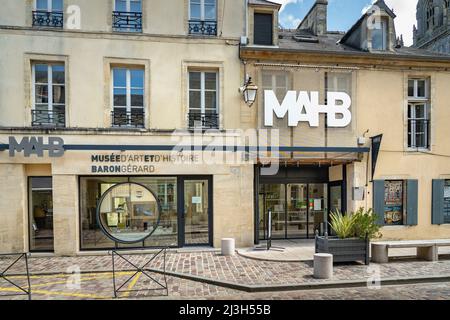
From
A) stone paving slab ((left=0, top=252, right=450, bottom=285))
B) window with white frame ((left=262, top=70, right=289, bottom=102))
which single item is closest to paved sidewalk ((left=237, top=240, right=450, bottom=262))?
stone paving slab ((left=0, top=252, right=450, bottom=285))

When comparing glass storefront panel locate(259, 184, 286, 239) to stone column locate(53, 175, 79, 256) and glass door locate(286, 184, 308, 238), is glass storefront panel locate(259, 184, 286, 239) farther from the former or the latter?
stone column locate(53, 175, 79, 256)

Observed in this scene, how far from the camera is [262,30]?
9156 millimetres

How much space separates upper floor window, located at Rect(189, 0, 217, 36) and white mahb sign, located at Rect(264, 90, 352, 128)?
103 inches

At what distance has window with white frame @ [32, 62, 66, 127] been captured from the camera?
27.2 feet

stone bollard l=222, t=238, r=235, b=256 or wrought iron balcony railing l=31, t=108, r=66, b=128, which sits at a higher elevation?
wrought iron balcony railing l=31, t=108, r=66, b=128

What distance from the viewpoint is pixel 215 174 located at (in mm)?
8734

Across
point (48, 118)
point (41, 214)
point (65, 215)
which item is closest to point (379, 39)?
point (48, 118)

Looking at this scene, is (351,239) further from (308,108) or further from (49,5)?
(49,5)

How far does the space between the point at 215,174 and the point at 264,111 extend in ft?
8.18

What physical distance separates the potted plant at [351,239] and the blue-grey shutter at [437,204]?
4118 mm

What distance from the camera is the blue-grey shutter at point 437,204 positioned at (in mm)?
9484

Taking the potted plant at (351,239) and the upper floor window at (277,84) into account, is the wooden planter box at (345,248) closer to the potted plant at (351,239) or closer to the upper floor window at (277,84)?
the potted plant at (351,239)

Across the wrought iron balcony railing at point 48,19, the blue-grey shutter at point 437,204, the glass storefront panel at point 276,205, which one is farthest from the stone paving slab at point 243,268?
the wrought iron balcony railing at point 48,19
